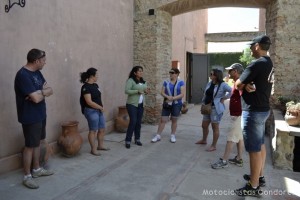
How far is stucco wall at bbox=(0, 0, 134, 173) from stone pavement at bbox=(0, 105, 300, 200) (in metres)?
0.70

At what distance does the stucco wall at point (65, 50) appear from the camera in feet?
13.4

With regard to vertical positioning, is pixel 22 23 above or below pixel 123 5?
below

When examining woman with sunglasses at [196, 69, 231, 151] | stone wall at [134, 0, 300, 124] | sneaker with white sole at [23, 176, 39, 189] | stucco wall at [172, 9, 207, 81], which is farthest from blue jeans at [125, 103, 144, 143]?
stucco wall at [172, 9, 207, 81]

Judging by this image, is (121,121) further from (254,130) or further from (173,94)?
(254,130)

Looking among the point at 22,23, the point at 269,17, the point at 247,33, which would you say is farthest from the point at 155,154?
the point at 247,33

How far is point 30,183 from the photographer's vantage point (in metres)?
3.65

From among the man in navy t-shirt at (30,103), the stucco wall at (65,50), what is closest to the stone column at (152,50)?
the stucco wall at (65,50)

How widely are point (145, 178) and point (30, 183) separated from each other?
1494 millimetres

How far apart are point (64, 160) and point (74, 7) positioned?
9.01ft

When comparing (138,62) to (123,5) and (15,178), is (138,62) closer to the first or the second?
(123,5)

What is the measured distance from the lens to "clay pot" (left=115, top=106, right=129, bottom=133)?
6.69 metres

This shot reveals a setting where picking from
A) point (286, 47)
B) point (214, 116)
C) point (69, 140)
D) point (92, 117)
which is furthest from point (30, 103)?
point (286, 47)

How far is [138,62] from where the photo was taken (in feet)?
25.4

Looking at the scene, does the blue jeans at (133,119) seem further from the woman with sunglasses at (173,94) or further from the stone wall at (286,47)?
the stone wall at (286,47)
